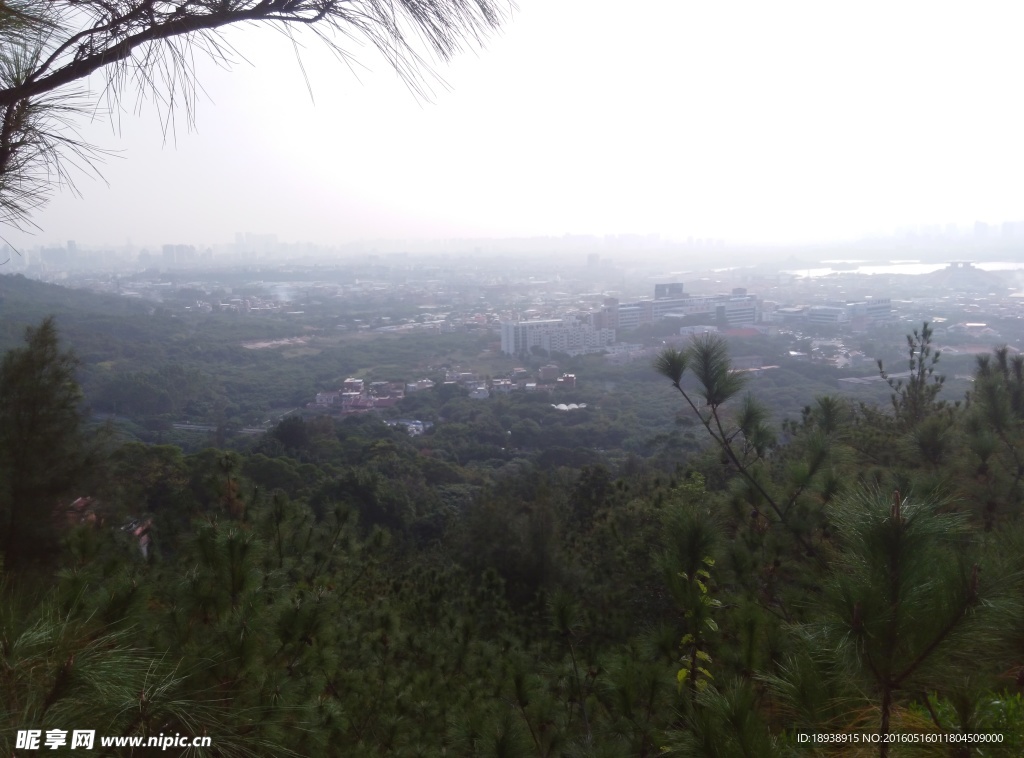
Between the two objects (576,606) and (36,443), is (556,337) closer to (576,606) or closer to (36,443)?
(36,443)

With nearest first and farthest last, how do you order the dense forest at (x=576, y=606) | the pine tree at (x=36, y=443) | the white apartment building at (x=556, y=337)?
the dense forest at (x=576, y=606) → the pine tree at (x=36, y=443) → the white apartment building at (x=556, y=337)

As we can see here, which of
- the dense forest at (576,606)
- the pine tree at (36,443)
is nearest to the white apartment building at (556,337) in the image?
the dense forest at (576,606)

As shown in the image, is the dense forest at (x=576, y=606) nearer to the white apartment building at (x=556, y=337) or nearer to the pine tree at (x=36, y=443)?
the pine tree at (x=36, y=443)

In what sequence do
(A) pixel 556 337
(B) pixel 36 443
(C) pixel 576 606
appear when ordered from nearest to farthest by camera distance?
(C) pixel 576 606
(B) pixel 36 443
(A) pixel 556 337

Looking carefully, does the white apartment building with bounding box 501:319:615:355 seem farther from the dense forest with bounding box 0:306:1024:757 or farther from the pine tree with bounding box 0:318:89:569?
the pine tree with bounding box 0:318:89:569

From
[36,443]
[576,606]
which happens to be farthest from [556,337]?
[576,606]

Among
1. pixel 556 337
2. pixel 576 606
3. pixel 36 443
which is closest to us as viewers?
pixel 576 606

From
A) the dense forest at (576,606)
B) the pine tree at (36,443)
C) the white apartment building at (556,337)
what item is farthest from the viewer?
the white apartment building at (556,337)

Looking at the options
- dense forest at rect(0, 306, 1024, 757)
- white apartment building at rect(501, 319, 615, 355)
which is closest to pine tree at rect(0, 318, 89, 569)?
dense forest at rect(0, 306, 1024, 757)

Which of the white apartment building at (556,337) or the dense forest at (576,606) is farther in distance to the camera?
the white apartment building at (556,337)
